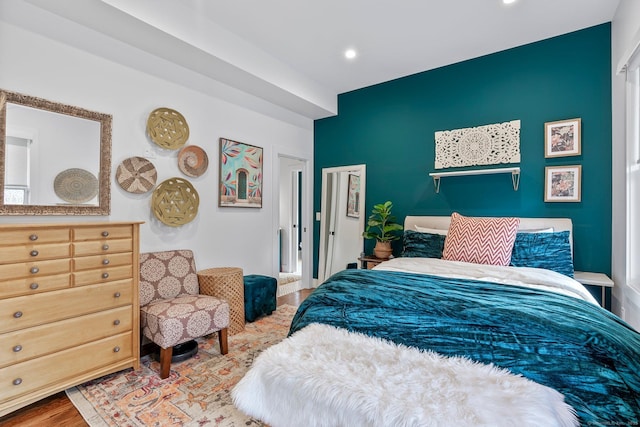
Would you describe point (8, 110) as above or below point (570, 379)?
above

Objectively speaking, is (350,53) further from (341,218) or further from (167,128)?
(341,218)

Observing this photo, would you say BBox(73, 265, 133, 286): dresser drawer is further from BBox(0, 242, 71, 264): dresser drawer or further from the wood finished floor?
the wood finished floor

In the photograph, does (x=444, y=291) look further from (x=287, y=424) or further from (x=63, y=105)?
(x=63, y=105)

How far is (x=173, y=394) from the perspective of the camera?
1.99 m

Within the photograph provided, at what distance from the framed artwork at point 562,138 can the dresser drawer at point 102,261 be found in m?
3.86

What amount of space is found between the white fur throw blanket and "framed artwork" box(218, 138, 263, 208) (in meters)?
2.43

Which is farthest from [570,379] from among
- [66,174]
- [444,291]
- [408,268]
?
[66,174]

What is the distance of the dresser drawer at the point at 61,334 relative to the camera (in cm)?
171

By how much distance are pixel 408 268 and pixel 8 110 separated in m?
3.06

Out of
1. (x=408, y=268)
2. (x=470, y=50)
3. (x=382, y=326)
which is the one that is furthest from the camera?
(x=470, y=50)

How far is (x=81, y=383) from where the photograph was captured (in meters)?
2.02

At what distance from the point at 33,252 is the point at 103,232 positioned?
36 centimetres

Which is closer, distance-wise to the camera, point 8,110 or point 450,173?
point 8,110

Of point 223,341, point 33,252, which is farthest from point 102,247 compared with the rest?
point 223,341
